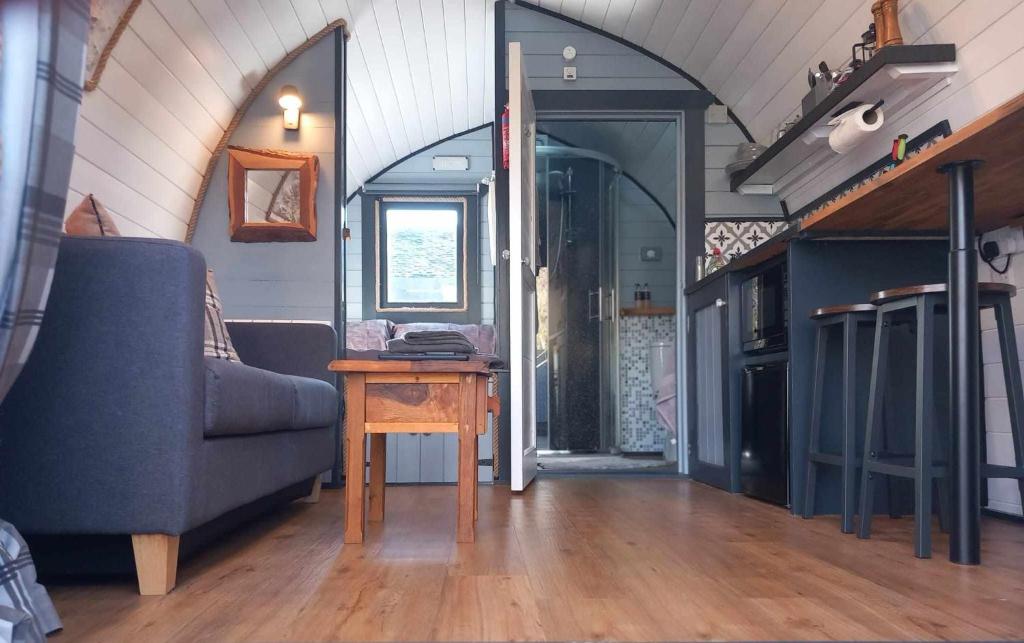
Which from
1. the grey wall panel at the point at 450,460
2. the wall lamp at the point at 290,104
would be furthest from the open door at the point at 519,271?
the wall lamp at the point at 290,104

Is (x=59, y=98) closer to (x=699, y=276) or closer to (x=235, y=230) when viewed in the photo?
(x=235, y=230)

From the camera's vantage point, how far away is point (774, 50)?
394 cm

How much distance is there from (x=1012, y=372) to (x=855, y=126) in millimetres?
1286

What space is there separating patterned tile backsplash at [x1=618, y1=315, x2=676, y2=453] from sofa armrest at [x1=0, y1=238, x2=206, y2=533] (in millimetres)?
4769

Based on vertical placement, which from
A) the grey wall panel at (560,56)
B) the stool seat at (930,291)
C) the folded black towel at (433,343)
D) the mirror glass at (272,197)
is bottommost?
the folded black towel at (433,343)

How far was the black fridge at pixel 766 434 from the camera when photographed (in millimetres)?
3104

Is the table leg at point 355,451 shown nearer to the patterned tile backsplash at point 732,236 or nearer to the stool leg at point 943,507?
the stool leg at point 943,507

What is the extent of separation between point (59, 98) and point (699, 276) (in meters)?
3.60

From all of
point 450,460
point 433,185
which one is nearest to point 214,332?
point 450,460

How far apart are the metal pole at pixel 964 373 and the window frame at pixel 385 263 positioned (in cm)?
562

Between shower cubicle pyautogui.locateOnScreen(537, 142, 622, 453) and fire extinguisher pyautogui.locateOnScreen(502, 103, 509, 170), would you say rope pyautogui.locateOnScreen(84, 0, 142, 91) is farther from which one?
shower cubicle pyautogui.locateOnScreen(537, 142, 622, 453)

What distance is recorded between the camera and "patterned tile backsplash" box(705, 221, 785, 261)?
15.4 ft

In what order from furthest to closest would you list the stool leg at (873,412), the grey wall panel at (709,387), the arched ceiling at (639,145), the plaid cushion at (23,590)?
the arched ceiling at (639,145), the grey wall panel at (709,387), the stool leg at (873,412), the plaid cushion at (23,590)

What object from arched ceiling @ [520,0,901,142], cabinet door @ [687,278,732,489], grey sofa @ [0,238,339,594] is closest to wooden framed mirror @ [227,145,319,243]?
arched ceiling @ [520,0,901,142]
